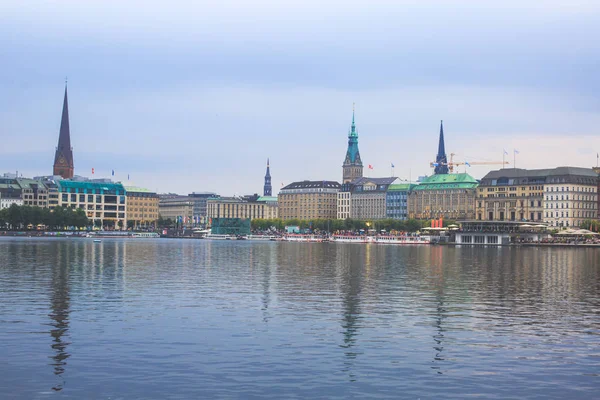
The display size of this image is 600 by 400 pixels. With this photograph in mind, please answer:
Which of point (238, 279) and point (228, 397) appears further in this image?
point (238, 279)

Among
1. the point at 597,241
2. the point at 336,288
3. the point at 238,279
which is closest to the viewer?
the point at 336,288

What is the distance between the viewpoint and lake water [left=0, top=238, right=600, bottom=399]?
26344 mm

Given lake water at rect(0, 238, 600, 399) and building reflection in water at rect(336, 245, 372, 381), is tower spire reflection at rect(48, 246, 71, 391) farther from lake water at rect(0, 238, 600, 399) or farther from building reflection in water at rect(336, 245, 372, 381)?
building reflection in water at rect(336, 245, 372, 381)

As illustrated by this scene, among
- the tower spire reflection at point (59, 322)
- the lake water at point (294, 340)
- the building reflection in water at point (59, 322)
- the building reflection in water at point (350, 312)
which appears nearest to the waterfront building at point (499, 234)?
the building reflection in water at point (350, 312)

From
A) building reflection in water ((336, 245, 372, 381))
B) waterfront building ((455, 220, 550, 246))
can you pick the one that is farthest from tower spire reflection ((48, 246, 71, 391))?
waterfront building ((455, 220, 550, 246))

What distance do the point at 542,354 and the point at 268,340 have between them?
35.2 ft

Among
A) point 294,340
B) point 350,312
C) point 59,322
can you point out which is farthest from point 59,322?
point 350,312

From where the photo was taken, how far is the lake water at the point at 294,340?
26.3 m

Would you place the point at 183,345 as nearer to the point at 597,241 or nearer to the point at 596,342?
the point at 596,342

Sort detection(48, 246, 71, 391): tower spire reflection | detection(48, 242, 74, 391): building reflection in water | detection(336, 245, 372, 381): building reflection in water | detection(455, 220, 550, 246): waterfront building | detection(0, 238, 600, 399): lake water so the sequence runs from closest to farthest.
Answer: detection(0, 238, 600, 399): lake water, detection(48, 242, 74, 391): building reflection in water, detection(48, 246, 71, 391): tower spire reflection, detection(336, 245, 372, 381): building reflection in water, detection(455, 220, 550, 246): waterfront building

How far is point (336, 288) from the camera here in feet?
190

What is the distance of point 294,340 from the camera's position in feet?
112

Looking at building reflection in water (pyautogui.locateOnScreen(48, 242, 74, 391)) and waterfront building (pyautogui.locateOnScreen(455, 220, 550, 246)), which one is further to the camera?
waterfront building (pyautogui.locateOnScreen(455, 220, 550, 246))

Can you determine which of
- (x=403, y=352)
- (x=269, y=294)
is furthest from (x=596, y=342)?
(x=269, y=294)
